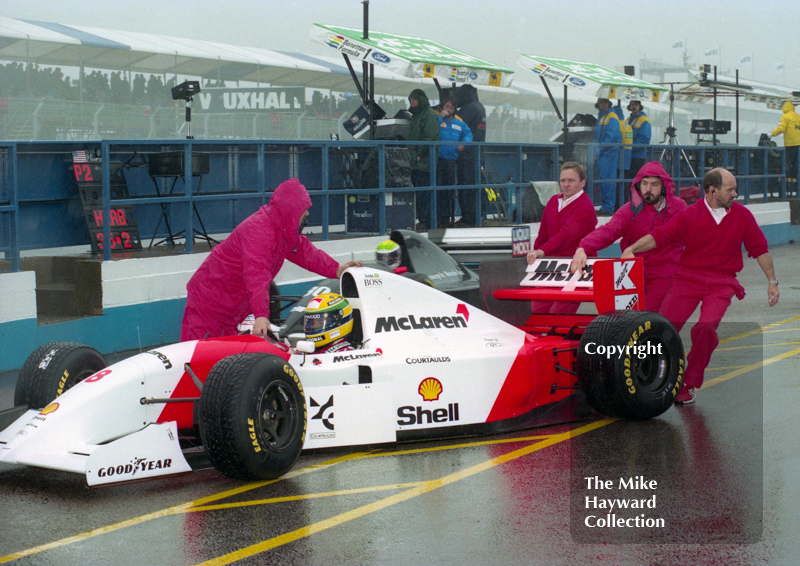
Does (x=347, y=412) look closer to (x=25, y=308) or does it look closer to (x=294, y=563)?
(x=294, y=563)

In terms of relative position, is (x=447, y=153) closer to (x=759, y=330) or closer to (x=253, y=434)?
(x=759, y=330)

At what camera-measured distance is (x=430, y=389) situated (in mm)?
6410

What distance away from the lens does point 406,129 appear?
50.4 ft

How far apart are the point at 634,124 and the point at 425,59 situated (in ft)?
21.7

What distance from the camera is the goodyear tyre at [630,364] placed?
22.0 feet

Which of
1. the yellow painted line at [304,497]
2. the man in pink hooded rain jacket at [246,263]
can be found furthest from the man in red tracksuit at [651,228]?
the yellow painted line at [304,497]

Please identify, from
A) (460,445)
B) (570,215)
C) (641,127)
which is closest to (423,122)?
(570,215)

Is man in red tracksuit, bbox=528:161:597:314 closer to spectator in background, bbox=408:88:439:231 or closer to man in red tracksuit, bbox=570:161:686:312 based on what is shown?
man in red tracksuit, bbox=570:161:686:312

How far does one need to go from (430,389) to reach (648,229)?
2.97 meters

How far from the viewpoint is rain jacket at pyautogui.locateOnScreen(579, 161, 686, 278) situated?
825cm

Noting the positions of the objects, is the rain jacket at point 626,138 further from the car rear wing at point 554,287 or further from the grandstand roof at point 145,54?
the car rear wing at point 554,287

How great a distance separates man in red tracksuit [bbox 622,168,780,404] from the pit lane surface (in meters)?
0.55


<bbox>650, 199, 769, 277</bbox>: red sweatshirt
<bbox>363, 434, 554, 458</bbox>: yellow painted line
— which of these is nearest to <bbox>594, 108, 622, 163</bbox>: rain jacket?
<bbox>650, 199, 769, 277</bbox>: red sweatshirt

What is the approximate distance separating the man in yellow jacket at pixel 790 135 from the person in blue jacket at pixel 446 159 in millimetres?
12388
